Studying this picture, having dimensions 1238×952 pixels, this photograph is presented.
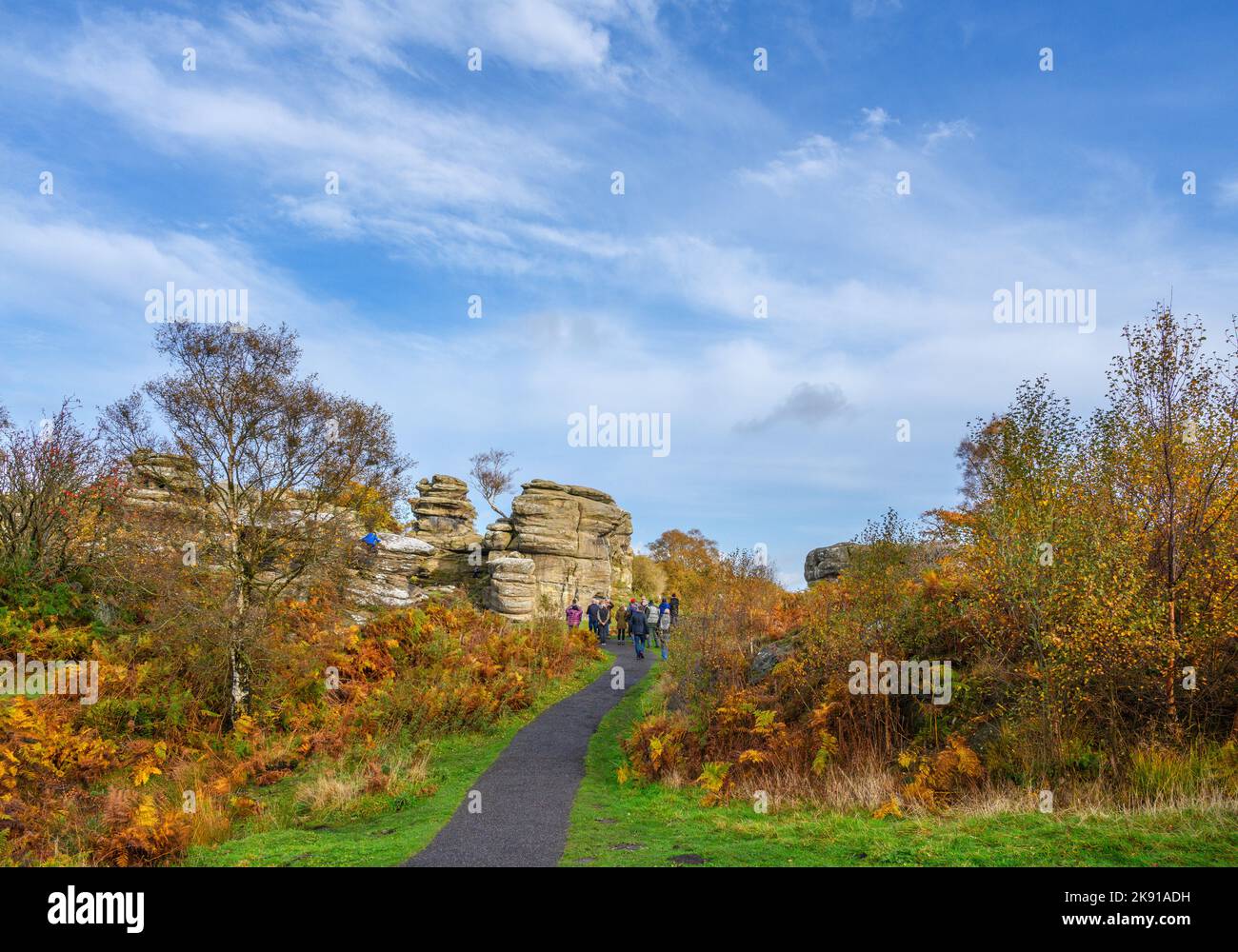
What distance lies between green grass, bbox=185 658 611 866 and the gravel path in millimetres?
385

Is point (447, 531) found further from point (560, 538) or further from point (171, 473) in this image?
point (171, 473)

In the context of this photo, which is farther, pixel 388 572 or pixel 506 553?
pixel 506 553

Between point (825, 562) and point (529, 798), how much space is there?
73.9 ft

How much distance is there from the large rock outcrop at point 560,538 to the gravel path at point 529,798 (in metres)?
13.2

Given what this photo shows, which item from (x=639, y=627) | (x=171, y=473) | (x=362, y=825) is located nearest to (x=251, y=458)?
(x=171, y=473)

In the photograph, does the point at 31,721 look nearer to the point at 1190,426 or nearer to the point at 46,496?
the point at 46,496

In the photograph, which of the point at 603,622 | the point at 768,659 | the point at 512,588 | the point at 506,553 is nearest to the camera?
the point at 768,659

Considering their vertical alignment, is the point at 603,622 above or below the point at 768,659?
below

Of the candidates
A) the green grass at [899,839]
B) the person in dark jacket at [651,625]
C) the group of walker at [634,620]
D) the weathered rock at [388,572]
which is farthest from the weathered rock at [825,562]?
the green grass at [899,839]

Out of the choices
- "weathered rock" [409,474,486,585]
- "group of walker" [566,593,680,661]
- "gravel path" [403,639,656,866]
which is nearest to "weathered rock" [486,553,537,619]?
"group of walker" [566,593,680,661]

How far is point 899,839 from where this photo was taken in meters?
10.4

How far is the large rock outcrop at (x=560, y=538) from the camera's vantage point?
3847cm

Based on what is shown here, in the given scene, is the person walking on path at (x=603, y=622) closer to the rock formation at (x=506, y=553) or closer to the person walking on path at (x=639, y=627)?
the rock formation at (x=506, y=553)
